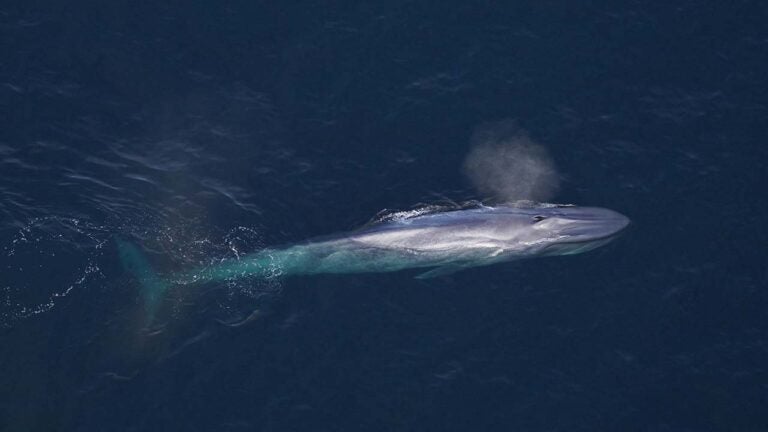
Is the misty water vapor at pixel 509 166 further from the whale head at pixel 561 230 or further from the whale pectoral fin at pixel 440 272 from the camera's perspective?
the whale pectoral fin at pixel 440 272

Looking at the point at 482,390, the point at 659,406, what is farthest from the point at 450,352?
the point at 659,406

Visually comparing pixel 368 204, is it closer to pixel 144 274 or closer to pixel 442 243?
pixel 442 243

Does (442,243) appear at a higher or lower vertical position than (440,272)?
higher

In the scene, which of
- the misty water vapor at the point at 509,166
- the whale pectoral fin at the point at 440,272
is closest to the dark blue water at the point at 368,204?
the whale pectoral fin at the point at 440,272

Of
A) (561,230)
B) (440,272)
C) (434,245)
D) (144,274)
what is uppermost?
(561,230)


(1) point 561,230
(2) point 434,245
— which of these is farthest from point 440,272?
(1) point 561,230
